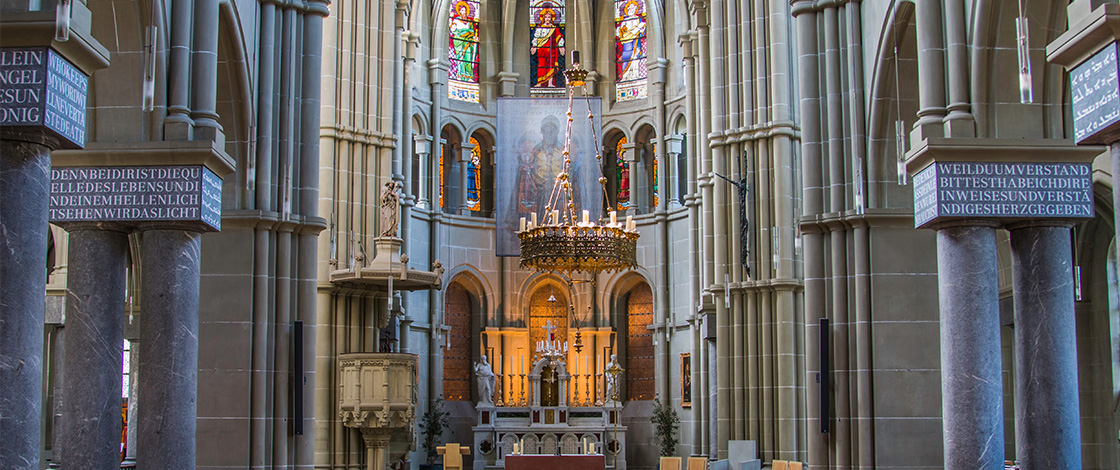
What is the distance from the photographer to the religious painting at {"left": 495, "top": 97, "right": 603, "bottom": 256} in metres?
30.6

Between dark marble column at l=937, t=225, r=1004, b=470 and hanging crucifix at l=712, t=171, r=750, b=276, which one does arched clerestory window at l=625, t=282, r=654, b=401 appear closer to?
hanging crucifix at l=712, t=171, r=750, b=276

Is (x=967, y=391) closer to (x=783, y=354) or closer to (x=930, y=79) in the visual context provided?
(x=930, y=79)

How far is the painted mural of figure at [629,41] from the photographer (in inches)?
1307

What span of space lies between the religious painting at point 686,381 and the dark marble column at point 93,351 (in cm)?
2055

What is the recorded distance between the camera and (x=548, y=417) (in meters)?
30.2

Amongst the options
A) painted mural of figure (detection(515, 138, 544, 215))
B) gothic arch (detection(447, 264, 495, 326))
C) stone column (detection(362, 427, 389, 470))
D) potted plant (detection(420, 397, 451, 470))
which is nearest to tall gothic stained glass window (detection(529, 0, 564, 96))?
painted mural of figure (detection(515, 138, 544, 215))

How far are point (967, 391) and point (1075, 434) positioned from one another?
904mm

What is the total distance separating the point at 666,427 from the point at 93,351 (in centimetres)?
2044

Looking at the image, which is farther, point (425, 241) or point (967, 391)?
point (425, 241)

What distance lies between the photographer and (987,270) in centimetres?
1030

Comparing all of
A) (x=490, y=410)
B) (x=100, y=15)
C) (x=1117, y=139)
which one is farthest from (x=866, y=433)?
(x=490, y=410)

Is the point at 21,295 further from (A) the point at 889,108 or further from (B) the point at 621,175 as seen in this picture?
(B) the point at 621,175

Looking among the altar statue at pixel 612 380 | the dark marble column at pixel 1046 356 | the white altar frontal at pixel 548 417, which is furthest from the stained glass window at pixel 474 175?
the dark marble column at pixel 1046 356

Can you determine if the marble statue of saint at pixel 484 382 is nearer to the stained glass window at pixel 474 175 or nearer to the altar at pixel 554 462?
the stained glass window at pixel 474 175
